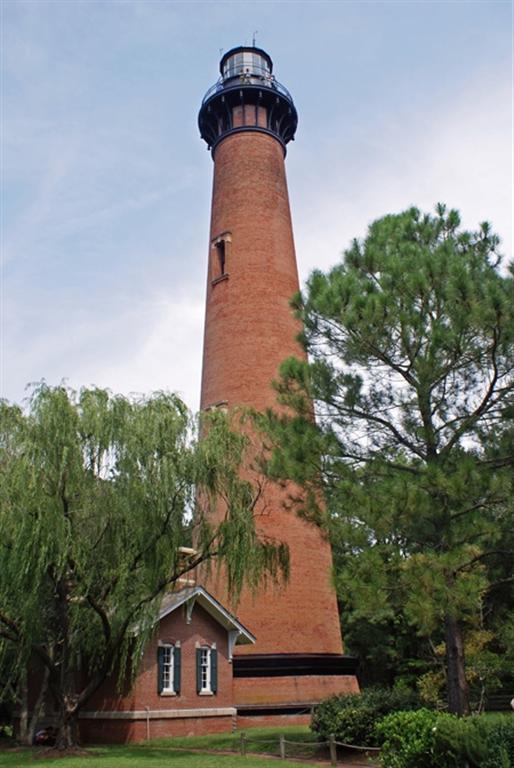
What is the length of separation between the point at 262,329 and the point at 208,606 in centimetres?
795

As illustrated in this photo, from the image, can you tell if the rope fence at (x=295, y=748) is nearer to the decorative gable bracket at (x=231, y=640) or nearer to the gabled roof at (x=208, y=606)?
the gabled roof at (x=208, y=606)

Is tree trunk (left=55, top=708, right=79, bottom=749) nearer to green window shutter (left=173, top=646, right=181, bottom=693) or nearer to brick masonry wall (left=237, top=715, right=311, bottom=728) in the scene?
green window shutter (left=173, top=646, right=181, bottom=693)

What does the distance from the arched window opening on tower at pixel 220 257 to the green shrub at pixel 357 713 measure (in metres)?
12.6

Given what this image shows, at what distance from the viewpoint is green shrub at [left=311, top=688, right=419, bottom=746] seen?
13.9 metres

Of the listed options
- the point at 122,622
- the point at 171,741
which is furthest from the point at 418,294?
the point at 171,741

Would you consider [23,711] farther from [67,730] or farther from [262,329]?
[262,329]

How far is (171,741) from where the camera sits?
54.2 ft

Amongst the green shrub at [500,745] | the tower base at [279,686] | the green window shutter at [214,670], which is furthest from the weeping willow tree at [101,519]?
the green shrub at [500,745]

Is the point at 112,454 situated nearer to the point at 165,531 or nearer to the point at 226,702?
the point at 165,531

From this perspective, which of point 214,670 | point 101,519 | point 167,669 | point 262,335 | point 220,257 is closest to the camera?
point 101,519

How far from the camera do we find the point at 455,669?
12.3 meters

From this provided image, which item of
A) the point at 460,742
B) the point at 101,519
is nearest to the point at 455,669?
the point at 460,742

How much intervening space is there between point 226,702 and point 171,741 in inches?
92.7

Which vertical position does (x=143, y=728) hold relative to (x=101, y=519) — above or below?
below
